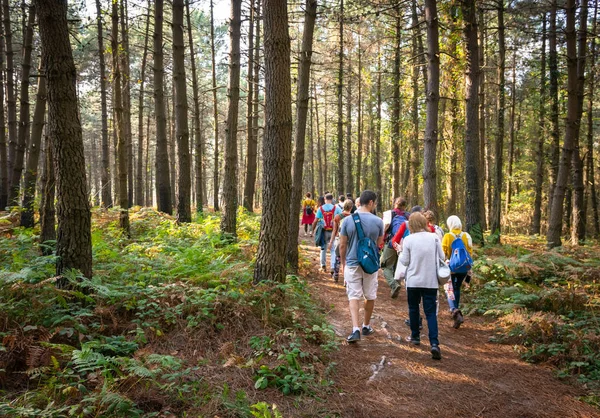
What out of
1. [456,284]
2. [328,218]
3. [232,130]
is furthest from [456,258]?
[232,130]

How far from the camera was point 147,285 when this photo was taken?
5.92m

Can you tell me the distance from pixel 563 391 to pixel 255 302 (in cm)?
407

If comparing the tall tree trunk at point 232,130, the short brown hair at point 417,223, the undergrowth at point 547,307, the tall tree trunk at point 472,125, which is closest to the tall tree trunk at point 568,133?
the undergrowth at point 547,307

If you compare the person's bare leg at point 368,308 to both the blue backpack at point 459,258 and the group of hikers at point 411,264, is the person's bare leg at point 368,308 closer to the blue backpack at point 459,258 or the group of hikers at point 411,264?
the group of hikers at point 411,264

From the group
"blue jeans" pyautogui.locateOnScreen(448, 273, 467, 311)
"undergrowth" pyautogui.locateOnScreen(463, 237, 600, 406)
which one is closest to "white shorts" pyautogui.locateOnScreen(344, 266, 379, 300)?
"blue jeans" pyautogui.locateOnScreen(448, 273, 467, 311)

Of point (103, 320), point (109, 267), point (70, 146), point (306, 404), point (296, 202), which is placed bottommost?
point (306, 404)

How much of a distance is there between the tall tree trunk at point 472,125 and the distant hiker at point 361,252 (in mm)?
8237

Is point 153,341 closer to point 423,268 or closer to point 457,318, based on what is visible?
point 423,268

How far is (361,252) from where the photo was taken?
5797mm

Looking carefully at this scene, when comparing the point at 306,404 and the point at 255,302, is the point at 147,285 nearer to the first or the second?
the point at 255,302

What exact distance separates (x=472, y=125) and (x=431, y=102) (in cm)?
252

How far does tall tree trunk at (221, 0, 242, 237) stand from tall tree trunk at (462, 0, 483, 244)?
710cm

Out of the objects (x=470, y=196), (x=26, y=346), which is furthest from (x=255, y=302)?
(x=470, y=196)

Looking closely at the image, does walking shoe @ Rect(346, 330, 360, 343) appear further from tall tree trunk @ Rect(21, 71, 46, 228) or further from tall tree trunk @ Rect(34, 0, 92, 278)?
tall tree trunk @ Rect(21, 71, 46, 228)
